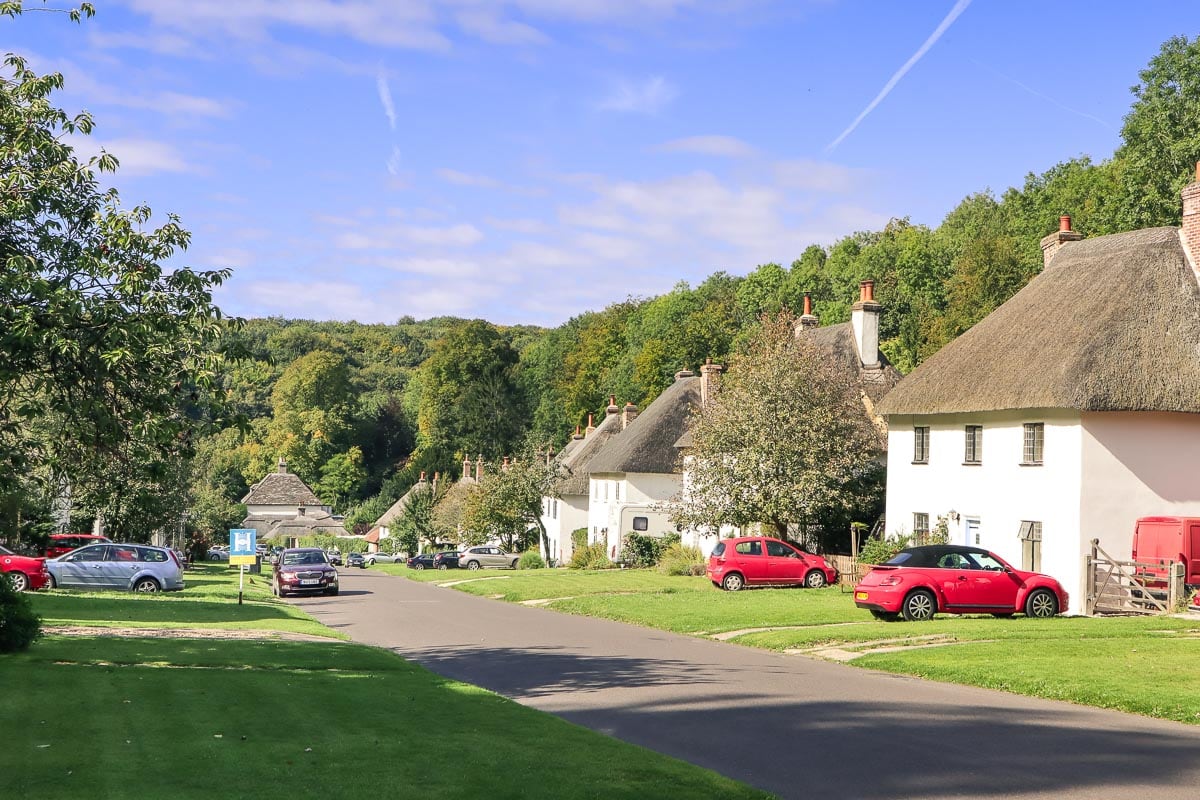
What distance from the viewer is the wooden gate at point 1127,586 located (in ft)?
90.7

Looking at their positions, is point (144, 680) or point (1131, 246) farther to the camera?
point (1131, 246)

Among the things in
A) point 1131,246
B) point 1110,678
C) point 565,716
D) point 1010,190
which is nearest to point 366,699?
point 565,716

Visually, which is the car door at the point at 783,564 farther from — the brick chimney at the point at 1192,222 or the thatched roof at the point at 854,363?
the brick chimney at the point at 1192,222

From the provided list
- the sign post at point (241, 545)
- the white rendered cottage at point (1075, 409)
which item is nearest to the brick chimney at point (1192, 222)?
the white rendered cottage at point (1075, 409)

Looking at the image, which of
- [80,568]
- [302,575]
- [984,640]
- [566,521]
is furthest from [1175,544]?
[566,521]

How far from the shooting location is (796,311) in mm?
94250

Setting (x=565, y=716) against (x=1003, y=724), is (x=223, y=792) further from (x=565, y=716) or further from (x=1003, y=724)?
(x=1003, y=724)

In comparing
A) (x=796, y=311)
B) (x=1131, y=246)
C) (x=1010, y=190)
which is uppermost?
(x=1010, y=190)

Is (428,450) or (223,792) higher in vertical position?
(428,450)

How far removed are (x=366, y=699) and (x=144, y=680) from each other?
3.11m

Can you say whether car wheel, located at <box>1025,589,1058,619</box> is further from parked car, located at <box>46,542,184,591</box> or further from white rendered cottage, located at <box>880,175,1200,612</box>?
parked car, located at <box>46,542,184,591</box>

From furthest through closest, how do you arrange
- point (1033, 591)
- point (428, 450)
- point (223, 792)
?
point (428, 450), point (1033, 591), point (223, 792)

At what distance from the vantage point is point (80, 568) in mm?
37250

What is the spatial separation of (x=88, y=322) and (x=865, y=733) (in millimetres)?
10314
